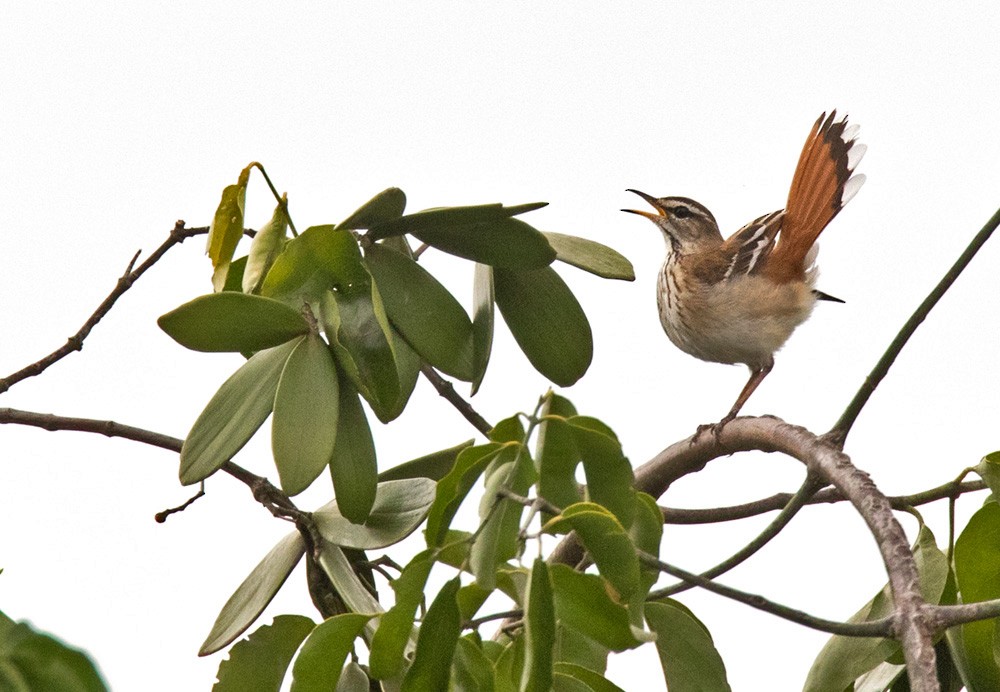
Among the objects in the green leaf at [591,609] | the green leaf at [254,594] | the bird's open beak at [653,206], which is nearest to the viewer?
the green leaf at [591,609]

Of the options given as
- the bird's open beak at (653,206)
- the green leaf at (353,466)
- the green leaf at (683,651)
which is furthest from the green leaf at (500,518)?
the bird's open beak at (653,206)

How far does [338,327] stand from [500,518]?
10.5 inches

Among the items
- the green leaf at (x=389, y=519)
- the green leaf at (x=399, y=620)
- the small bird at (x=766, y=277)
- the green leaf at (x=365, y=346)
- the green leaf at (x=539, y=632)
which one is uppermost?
the small bird at (x=766, y=277)

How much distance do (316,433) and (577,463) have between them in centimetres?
25

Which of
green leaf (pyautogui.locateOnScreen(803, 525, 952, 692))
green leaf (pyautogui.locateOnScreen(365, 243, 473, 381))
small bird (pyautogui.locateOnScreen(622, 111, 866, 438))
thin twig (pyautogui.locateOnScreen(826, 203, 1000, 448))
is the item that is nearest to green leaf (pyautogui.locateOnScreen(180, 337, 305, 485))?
green leaf (pyautogui.locateOnScreen(365, 243, 473, 381))

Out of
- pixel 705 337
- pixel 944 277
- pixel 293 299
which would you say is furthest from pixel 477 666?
pixel 705 337

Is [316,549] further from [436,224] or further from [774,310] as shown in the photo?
[774,310]

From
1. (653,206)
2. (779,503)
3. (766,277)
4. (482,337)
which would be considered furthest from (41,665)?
(653,206)

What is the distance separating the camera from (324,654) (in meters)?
1.07

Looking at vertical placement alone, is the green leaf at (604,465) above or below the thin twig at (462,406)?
below

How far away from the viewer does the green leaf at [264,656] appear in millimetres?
1258

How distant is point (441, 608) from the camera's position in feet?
2.97

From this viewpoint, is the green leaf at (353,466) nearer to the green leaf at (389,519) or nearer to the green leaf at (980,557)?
the green leaf at (389,519)

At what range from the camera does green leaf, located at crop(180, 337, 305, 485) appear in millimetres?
1073
